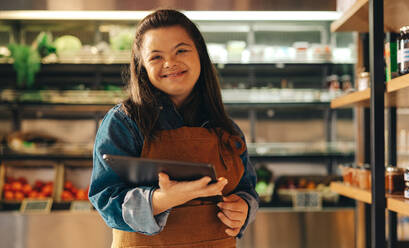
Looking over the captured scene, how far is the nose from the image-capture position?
49.2 inches

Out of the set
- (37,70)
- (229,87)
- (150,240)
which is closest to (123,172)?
(150,240)

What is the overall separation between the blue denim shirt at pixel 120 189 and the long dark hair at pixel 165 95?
4cm

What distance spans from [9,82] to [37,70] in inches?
16.2

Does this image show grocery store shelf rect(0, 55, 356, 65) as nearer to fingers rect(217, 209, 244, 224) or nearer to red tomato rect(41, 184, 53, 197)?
red tomato rect(41, 184, 53, 197)

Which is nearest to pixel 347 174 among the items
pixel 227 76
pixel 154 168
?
pixel 154 168

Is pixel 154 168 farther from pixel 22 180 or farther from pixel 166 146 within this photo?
pixel 22 180

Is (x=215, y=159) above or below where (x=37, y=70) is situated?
below

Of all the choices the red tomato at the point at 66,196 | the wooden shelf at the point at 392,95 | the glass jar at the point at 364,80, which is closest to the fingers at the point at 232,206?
the wooden shelf at the point at 392,95

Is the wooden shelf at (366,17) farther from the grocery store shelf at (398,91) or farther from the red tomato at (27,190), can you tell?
the red tomato at (27,190)

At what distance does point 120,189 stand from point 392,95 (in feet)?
3.82

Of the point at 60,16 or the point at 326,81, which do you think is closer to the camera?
the point at 60,16

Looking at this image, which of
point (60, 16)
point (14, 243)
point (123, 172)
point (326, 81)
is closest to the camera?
point (123, 172)

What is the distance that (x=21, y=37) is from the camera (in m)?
3.66

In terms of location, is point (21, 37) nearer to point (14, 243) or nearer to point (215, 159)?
point (14, 243)
